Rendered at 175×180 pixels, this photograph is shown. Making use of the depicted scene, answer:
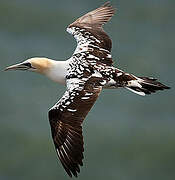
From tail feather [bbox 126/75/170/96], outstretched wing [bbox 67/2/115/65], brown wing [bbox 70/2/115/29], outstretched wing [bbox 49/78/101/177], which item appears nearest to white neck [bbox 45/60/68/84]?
outstretched wing [bbox 67/2/115/65]

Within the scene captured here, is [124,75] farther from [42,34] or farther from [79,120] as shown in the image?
[42,34]

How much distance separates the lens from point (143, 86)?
1480cm

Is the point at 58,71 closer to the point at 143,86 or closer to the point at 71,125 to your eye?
the point at 143,86

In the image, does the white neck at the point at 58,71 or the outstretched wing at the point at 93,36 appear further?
the outstretched wing at the point at 93,36

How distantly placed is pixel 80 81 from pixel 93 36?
1.85 m

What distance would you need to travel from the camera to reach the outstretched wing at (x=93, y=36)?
1544cm

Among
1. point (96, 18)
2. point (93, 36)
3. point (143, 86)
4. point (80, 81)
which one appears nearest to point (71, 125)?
point (80, 81)

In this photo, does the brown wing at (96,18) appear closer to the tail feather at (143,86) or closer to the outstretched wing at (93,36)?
the outstretched wing at (93,36)

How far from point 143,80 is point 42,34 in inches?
228

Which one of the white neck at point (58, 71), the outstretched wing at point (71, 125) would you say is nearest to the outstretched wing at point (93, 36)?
the white neck at point (58, 71)

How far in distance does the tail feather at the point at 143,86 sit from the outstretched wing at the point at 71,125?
33.2 inches

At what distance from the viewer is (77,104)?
13.7 m

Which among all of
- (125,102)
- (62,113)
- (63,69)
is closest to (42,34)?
(125,102)

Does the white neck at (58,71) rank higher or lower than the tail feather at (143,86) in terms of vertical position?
higher
